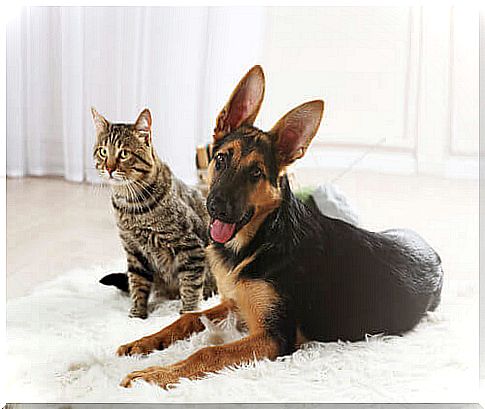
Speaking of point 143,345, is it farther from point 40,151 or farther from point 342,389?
point 40,151

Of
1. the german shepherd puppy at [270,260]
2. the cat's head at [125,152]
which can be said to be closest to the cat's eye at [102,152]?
the cat's head at [125,152]

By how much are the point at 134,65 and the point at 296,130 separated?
429mm

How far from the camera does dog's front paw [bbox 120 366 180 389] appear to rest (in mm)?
1151

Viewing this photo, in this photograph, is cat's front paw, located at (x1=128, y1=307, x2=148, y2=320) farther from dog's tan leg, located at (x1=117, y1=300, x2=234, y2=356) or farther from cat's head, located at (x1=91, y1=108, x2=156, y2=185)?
cat's head, located at (x1=91, y1=108, x2=156, y2=185)

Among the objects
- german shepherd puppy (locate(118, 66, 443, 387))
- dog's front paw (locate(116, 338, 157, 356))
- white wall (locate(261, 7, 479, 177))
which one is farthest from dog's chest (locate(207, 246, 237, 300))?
white wall (locate(261, 7, 479, 177))

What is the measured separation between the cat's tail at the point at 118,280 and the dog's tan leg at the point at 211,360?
355 millimetres

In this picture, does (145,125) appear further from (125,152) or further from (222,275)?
(222,275)

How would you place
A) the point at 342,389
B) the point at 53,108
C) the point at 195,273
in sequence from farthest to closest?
the point at 53,108 → the point at 195,273 → the point at 342,389

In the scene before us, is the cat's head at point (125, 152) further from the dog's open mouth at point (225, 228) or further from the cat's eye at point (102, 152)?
the dog's open mouth at point (225, 228)

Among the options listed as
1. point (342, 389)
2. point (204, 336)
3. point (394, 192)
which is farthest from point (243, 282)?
point (394, 192)

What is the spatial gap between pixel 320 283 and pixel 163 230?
1.01ft

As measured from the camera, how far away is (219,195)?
3.96 ft

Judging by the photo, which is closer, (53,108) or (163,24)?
(163,24)

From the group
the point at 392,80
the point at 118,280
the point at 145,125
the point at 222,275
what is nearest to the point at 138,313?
the point at 118,280
